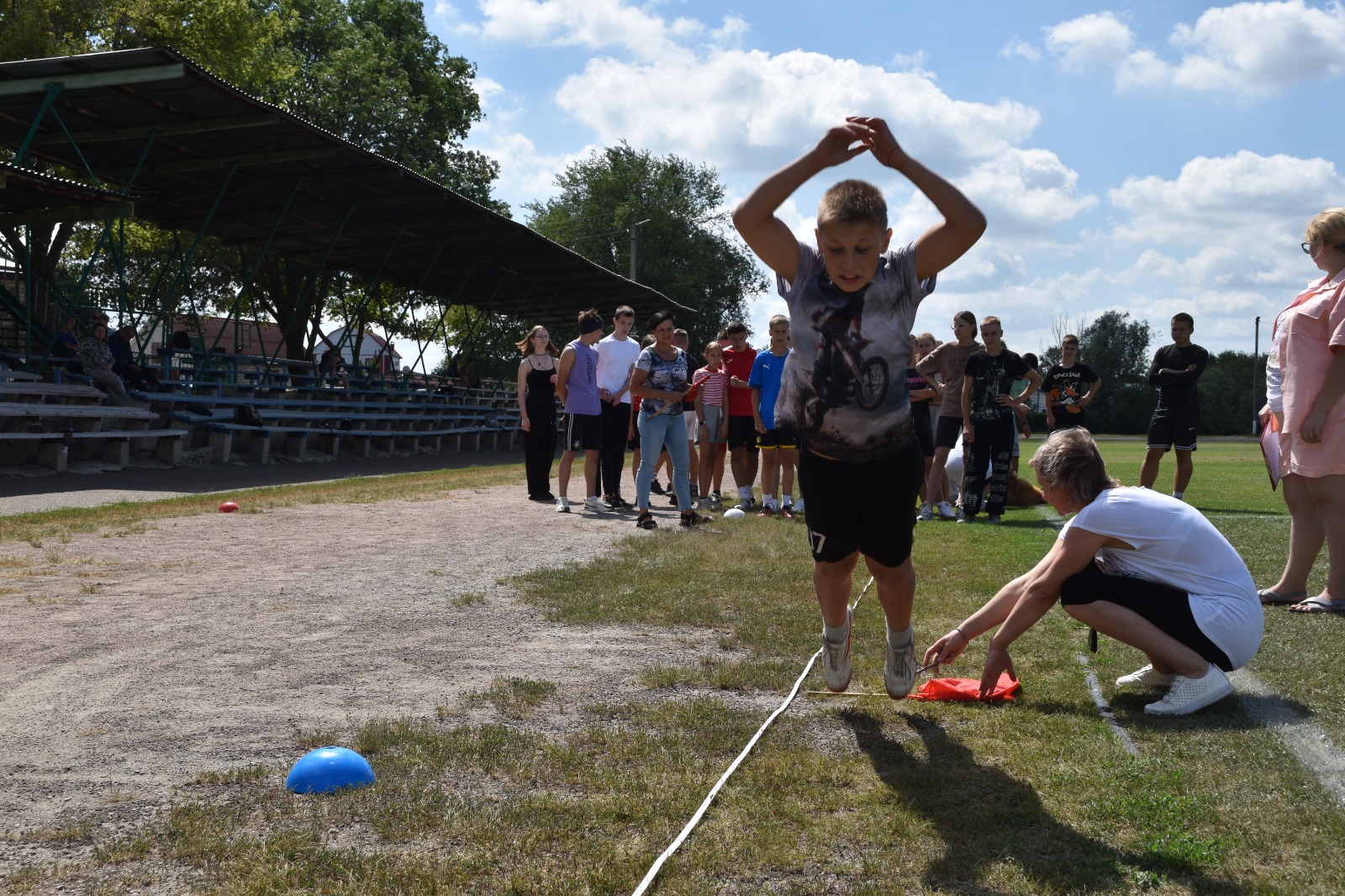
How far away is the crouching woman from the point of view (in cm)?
414

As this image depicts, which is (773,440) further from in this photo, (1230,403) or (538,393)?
(1230,403)

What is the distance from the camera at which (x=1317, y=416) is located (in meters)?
5.96

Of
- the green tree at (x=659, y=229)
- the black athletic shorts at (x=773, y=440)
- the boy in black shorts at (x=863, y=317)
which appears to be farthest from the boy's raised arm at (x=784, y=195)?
the green tree at (x=659, y=229)

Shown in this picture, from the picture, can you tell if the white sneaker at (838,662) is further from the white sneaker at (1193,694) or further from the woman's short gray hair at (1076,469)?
the white sneaker at (1193,694)

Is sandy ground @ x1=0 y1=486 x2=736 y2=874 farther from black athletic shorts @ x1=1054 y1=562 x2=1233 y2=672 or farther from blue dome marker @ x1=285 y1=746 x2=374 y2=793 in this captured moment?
black athletic shorts @ x1=1054 y1=562 x2=1233 y2=672

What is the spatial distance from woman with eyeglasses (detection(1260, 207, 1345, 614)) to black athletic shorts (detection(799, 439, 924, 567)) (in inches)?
132

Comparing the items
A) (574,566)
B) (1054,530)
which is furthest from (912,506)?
(1054,530)

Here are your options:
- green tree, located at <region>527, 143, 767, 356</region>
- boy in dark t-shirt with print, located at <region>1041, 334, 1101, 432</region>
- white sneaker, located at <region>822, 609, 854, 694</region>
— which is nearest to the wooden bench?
boy in dark t-shirt with print, located at <region>1041, 334, 1101, 432</region>

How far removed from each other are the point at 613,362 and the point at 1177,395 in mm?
6218

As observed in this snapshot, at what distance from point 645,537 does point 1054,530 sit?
4.09 meters

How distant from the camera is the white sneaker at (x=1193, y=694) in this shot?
4.09 m

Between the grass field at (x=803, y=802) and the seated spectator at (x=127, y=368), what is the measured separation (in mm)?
16544

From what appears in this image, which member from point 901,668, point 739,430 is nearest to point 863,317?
point 901,668

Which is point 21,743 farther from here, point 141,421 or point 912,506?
point 141,421
